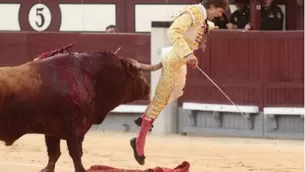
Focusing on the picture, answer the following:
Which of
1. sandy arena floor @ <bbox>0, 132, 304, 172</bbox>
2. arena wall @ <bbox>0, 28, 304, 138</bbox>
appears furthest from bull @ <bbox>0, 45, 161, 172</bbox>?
arena wall @ <bbox>0, 28, 304, 138</bbox>

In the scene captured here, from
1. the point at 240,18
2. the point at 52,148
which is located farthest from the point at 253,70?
the point at 52,148

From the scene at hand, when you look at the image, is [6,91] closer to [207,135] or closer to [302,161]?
[302,161]

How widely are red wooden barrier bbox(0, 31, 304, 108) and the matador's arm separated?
3987 mm

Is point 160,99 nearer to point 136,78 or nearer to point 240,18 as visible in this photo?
point 136,78

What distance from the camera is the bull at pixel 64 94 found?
726 cm

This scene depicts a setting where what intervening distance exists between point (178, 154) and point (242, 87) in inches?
80.7

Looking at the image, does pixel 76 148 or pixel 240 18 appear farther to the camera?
pixel 240 18

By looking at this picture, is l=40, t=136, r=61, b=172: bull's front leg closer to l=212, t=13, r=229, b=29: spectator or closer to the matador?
the matador

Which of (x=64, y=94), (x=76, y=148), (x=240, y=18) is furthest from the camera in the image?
(x=240, y=18)

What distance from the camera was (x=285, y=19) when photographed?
13.7 m

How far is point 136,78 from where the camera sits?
26.1 ft

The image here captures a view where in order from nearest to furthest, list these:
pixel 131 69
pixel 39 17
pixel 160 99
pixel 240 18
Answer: pixel 131 69 → pixel 160 99 → pixel 240 18 → pixel 39 17

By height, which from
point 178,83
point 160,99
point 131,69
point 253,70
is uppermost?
point 131,69

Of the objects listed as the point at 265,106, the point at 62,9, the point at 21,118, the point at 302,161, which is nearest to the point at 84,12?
the point at 62,9
